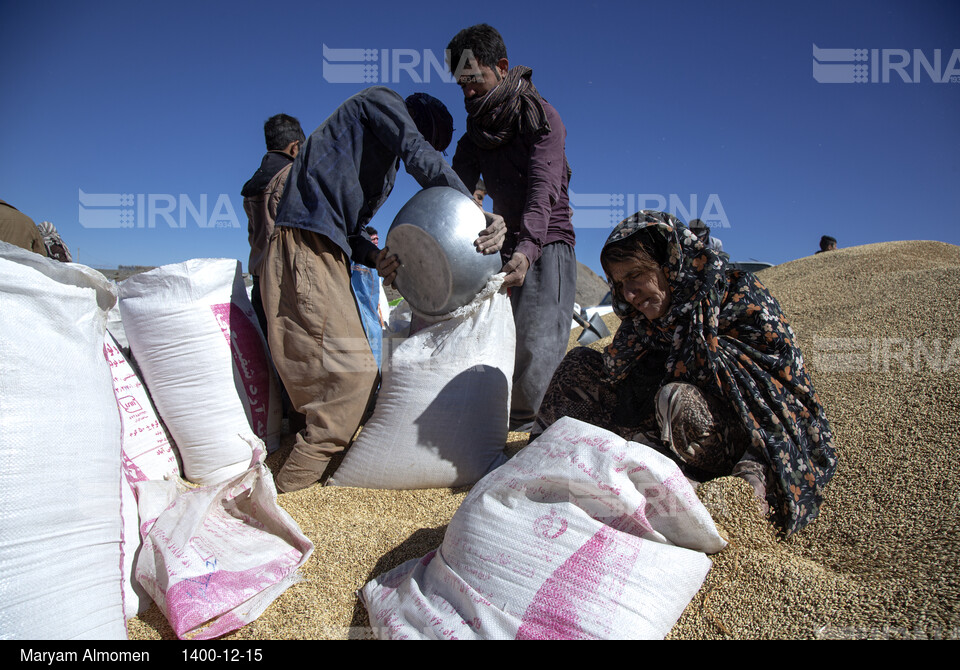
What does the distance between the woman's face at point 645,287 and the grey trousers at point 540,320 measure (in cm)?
73

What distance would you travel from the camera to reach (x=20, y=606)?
102 cm

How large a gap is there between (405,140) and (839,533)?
6.10ft

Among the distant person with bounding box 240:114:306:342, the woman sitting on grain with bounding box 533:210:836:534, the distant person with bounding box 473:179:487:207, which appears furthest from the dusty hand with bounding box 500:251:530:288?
the distant person with bounding box 240:114:306:342

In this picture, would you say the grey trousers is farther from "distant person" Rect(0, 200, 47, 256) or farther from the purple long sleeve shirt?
"distant person" Rect(0, 200, 47, 256)

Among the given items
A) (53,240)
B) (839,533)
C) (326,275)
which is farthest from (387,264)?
(53,240)

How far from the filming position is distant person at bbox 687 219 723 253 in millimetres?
1693

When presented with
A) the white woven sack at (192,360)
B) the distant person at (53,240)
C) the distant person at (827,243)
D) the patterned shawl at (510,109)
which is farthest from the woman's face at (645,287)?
the distant person at (827,243)

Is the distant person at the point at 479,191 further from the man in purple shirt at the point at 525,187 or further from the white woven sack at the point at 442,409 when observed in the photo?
the white woven sack at the point at 442,409

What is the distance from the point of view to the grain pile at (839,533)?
1.17 m

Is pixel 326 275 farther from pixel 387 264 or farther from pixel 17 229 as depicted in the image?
pixel 17 229
